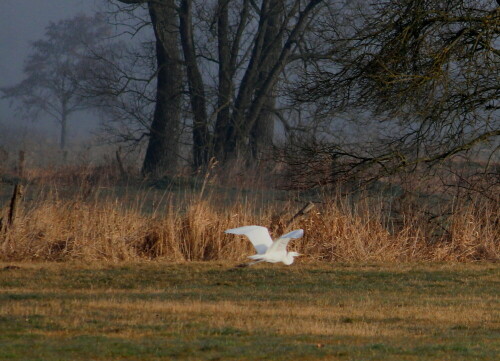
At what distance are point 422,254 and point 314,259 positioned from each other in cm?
195

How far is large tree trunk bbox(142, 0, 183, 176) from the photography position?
29734 mm

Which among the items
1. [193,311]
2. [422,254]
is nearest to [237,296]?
[193,311]

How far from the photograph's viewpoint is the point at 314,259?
48.1 feet

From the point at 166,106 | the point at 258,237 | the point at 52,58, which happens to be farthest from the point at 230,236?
the point at 52,58

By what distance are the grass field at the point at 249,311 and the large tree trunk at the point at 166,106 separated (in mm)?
16413

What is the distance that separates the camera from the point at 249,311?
378 inches

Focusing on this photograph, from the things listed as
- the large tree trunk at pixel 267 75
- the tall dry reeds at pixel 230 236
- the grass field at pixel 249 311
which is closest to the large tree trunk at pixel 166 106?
the large tree trunk at pixel 267 75

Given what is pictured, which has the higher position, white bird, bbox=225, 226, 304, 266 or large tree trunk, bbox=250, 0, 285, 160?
large tree trunk, bbox=250, 0, 285, 160

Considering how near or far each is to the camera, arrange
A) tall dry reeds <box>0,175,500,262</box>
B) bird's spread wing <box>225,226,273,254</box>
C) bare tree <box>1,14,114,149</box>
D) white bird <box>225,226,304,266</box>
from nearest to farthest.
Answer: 1. white bird <box>225,226,304,266</box>
2. bird's spread wing <box>225,226,273,254</box>
3. tall dry reeds <box>0,175,500,262</box>
4. bare tree <box>1,14,114,149</box>

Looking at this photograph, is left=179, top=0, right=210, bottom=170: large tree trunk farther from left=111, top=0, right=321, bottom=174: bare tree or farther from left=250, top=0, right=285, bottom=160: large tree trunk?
left=250, top=0, right=285, bottom=160: large tree trunk

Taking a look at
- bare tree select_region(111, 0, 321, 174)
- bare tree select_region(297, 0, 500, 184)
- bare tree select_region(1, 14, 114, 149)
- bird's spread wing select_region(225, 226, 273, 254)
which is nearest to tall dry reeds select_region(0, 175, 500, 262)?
bare tree select_region(297, 0, 500, 184)

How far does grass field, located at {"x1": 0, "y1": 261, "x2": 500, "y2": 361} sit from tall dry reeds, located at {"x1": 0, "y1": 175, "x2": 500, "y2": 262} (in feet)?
2.60

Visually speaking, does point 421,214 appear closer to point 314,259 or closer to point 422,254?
point 422,254

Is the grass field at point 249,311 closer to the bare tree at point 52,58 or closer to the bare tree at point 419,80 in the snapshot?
the bare tree at point 419,80
